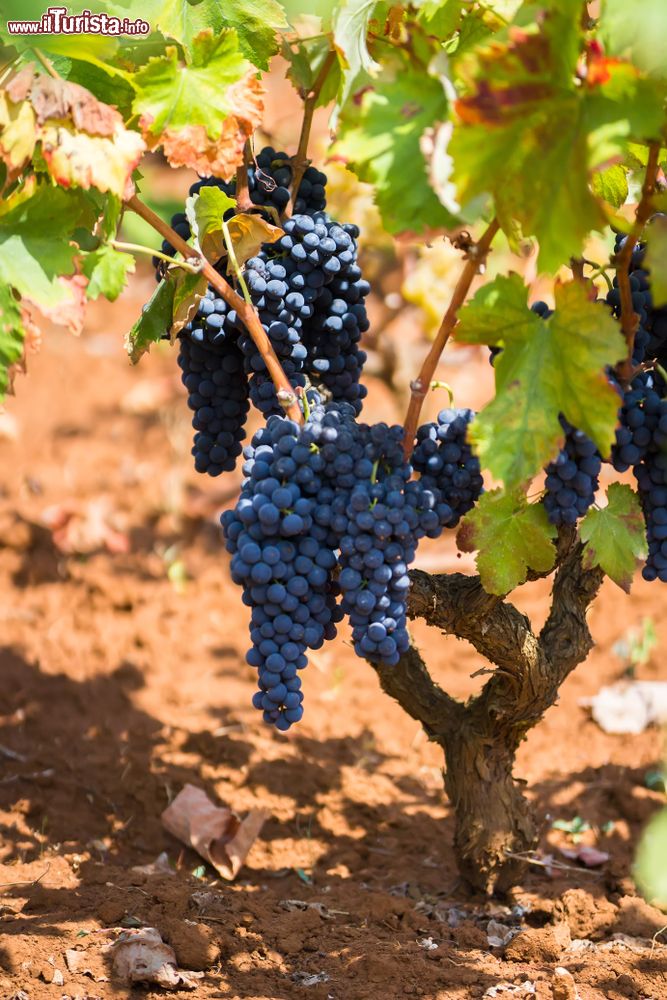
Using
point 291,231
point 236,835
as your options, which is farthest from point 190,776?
point 291,231

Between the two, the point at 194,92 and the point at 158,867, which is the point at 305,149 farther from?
the point at 158,867

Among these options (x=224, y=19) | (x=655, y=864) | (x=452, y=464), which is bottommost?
(x=655, y=864)

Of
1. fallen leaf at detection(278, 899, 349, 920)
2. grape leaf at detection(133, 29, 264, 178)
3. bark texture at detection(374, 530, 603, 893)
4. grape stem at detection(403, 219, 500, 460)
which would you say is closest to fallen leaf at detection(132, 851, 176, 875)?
fallen leaf at detection(278, 899, 349, 920)

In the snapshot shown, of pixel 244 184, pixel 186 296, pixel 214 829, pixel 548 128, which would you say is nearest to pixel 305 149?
pixel 244 184

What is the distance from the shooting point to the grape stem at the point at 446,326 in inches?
69.2

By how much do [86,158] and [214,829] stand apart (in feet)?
5.85

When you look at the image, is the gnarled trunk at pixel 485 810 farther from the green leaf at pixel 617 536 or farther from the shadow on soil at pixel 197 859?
the green leaf at pixel 617 536

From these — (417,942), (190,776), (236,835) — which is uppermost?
(190,776)

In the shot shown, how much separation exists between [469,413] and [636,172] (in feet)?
1.92

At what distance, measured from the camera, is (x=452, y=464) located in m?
2.04

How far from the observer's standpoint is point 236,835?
2826 millimetres

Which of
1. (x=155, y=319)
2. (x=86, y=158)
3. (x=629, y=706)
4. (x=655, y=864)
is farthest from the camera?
(x=629, y=706)

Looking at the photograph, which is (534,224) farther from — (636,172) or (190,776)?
(190,776)

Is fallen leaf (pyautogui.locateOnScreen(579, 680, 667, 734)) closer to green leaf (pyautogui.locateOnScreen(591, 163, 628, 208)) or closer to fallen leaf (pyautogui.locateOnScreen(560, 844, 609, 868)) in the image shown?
fallen leaf (pyautogui.locateOnScreen(560, 844, 609, 868))
